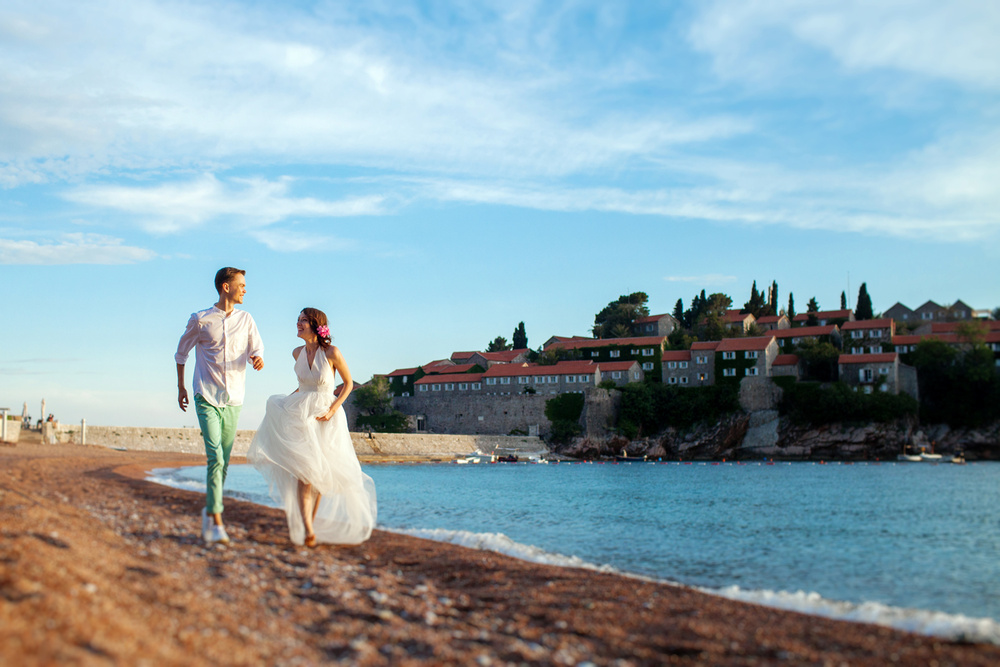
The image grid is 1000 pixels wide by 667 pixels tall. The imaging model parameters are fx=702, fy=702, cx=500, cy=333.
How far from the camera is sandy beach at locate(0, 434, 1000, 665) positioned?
3590 millimetres

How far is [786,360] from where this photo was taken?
72875mm

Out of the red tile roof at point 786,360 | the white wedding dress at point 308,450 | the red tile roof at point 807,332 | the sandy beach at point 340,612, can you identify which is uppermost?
the red tile roof at point 807,332

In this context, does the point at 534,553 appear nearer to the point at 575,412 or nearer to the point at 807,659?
the point at 807,659

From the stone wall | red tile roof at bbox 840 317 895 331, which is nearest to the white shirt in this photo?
the stone wall

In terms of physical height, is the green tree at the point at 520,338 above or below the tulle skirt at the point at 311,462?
above

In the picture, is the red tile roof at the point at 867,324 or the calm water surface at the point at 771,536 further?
the red tile roof at the point at 867,324

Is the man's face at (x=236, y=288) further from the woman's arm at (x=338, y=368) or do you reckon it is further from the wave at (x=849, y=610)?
the wave at (x=849, y=610)

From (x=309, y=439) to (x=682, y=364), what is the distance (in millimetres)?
72356

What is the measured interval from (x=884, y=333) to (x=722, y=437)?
20.8m

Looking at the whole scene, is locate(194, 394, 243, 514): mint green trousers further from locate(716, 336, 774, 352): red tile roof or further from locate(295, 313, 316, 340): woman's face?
locate(716, 336, 774, 352): red tile roof

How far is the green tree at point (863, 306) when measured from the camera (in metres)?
82.2

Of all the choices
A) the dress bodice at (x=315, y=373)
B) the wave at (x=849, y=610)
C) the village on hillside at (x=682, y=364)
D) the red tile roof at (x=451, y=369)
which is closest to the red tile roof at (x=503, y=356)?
the village on hillside at (x=682, y=364)

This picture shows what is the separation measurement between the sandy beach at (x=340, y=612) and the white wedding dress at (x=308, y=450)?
44 cm

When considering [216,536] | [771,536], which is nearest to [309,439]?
[216,536]
